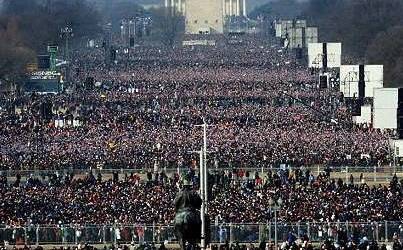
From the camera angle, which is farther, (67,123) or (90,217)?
(67,123)

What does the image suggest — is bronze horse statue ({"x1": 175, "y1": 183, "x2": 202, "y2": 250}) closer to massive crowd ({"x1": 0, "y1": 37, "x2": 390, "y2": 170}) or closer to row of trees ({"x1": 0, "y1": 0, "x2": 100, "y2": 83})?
massive crowd ({"x1": 0, "y1": 37, "x2": 390, "y2": 170})

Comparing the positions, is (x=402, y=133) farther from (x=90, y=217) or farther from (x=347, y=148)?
(x=90, y=217)

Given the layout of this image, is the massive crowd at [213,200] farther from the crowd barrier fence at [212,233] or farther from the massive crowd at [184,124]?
the massive crowd at [184,124]

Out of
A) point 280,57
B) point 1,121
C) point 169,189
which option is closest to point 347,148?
point 169,189

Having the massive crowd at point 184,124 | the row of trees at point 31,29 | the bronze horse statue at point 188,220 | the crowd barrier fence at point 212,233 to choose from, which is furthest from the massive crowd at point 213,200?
the row of trees at point 31,29

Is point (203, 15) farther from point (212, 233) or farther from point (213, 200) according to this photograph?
point (212, 233)

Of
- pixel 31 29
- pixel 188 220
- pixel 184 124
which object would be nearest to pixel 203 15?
pixel 31 29
